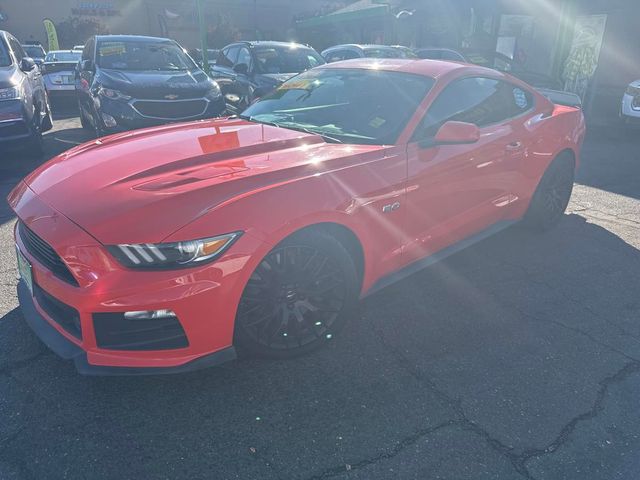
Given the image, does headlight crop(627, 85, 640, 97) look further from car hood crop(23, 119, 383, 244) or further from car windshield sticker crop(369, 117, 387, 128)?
car hood crop(23, 119, 383, 244)

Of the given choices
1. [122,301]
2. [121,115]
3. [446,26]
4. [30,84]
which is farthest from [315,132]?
[446,26]

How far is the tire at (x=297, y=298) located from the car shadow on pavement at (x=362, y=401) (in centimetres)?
15

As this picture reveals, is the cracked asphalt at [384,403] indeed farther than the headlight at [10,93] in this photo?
No

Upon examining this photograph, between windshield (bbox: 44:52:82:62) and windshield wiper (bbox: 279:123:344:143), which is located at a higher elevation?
windshield wiper (bbox: 279:123:344:143)

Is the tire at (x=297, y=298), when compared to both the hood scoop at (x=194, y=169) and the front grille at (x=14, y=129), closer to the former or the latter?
the hood scoop at (x=194, y=169)

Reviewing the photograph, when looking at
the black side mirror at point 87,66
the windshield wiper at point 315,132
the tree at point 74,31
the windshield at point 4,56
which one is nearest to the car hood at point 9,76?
the windshield at point 4,56

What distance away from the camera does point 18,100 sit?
603cm

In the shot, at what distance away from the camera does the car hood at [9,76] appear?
19.6 ft

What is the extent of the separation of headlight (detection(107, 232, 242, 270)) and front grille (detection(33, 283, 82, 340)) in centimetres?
35

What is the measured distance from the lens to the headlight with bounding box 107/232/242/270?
2062 millimetres

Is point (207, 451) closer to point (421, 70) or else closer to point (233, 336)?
point (233, 336)

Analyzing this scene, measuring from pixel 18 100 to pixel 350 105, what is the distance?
4827 mm

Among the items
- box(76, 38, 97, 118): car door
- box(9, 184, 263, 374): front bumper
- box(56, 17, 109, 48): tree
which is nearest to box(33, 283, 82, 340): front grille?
box(9, 184, 263, 374): front bumper

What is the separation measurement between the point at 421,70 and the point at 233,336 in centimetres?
236
